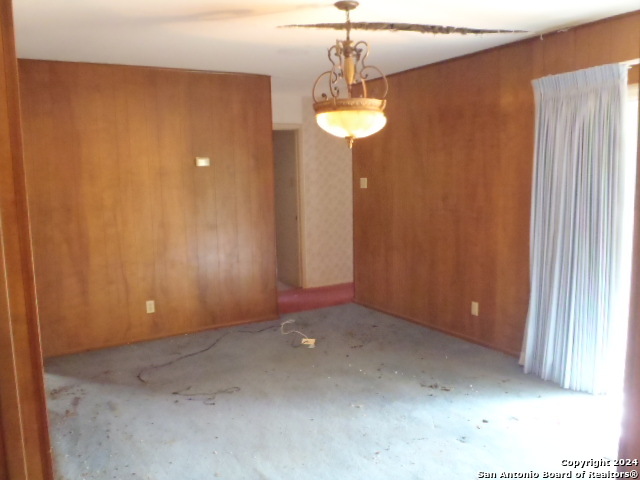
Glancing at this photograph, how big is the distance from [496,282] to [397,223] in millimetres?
1262

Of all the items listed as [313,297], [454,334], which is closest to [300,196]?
[313,297]

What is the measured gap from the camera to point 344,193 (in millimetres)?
6699

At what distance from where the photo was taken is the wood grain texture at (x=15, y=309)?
963 millimetres

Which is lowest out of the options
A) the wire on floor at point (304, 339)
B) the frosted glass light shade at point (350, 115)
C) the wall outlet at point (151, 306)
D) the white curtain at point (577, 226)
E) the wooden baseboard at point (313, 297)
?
the wire on floor at point (304, 339)

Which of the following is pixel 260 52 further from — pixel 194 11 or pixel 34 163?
pixel 34 163

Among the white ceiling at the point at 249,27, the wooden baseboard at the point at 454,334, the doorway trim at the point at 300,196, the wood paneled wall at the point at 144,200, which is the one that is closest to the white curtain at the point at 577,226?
the wooden baseboard at the point at 454,334

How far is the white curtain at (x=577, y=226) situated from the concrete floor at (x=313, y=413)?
0.85 feet

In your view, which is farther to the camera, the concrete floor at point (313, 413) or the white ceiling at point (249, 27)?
the white ceiling at point (249, 27)

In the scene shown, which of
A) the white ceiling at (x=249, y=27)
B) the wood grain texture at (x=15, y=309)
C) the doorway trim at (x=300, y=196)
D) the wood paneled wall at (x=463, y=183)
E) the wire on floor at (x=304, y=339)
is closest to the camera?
the wood grain texture at (x=15, y=309)

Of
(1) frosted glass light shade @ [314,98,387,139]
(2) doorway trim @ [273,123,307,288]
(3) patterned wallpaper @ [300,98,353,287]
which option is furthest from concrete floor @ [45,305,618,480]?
(3) patterned wallpaper @ [300,98,353,287]

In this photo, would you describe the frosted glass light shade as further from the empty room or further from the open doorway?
the open doorway

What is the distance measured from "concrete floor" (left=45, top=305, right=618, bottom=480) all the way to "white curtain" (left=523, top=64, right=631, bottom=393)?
10.2 inches

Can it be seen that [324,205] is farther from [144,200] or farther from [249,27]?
[249,27]

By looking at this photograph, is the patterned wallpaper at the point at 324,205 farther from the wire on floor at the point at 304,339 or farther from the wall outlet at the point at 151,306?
the wall outlet at the point at 151,306
